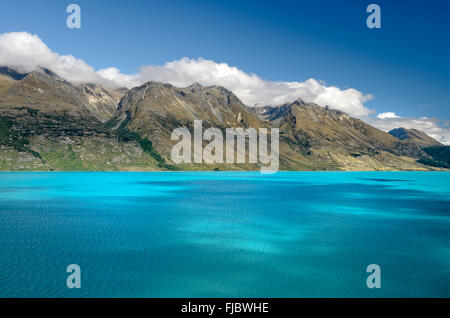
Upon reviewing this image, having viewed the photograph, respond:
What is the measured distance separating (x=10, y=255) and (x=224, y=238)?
36032 millimetres

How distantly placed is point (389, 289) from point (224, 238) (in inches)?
1288

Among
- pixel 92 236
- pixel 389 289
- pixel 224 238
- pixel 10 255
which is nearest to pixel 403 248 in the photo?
pixel 389 289

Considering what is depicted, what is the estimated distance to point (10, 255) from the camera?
50.4 meters

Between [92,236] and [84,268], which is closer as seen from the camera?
[84,268]

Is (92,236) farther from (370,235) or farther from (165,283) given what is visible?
(370,235)

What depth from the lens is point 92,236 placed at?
65.1 metres

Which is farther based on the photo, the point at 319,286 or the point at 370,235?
the point at 370,235

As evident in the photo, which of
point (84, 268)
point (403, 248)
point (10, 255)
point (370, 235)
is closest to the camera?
point (84, 268)
